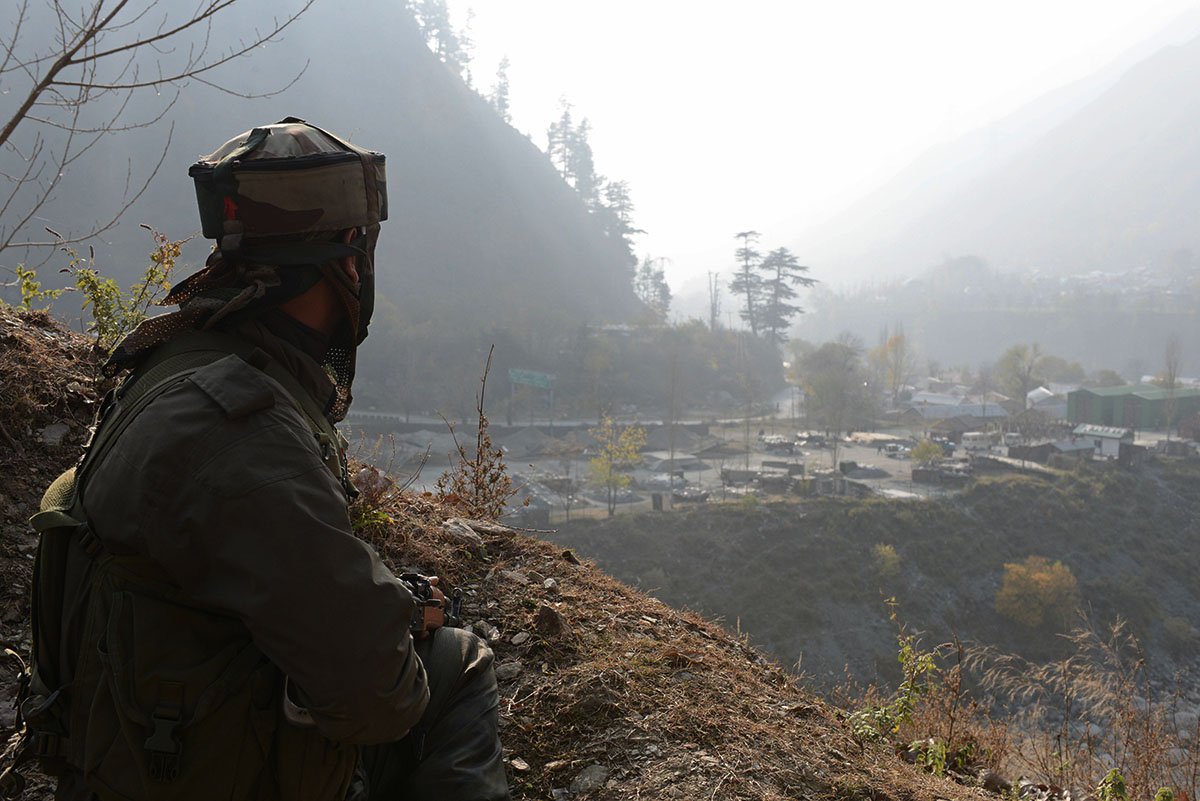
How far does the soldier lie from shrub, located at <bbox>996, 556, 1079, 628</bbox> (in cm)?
3240

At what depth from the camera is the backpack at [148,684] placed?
1172 mm

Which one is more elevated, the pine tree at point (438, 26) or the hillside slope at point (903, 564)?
the pine tree at point (438, 26)

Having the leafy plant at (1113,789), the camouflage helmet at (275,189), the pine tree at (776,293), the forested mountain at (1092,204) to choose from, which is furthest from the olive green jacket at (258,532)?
the forested mountain at (1092,204)

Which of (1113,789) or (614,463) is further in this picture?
(614,463)

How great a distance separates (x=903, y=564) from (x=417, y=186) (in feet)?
161

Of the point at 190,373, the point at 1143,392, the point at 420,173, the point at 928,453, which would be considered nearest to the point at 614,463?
the point at 928,453

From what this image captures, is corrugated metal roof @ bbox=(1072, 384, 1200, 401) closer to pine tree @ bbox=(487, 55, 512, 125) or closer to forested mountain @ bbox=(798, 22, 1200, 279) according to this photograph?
pine tree @ bbox=(487, 55, 512, 125)

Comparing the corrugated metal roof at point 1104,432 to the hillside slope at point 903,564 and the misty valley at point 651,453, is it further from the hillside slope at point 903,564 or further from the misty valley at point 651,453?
the hillside slope at point 903,564

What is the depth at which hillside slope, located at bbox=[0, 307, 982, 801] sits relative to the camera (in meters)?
2.21

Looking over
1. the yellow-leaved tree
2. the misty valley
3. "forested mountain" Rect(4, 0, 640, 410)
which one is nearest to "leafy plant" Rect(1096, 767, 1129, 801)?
the misty valley

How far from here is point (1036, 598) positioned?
28547 mm

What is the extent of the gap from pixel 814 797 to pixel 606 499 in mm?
31136

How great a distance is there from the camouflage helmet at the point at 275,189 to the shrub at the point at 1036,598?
106 feet

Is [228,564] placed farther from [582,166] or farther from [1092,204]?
[1092,204]
